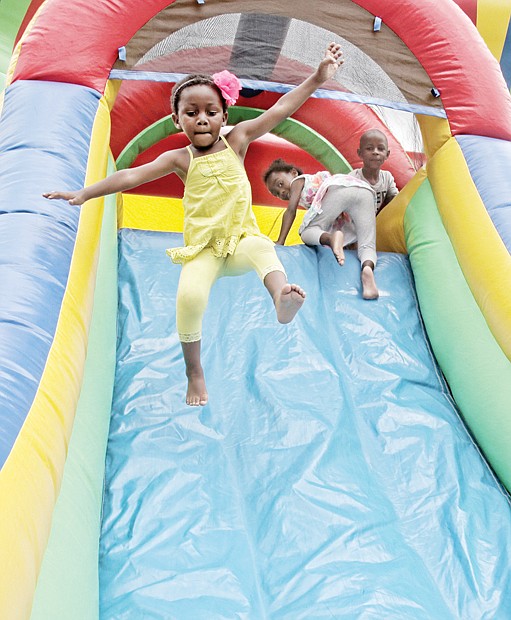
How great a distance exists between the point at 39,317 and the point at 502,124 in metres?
1.81

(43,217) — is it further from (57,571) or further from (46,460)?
(57,571)

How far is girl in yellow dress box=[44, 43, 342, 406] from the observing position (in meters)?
1.79

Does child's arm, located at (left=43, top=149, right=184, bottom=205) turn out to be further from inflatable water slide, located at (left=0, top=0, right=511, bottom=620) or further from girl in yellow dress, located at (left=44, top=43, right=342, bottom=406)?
inflatable water slide, located at (left=0, top=0, right=511, bottom=620)

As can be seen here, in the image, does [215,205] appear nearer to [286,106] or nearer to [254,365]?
[286,106]

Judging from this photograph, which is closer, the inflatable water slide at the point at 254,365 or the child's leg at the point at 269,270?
the inflatable water slide at the point at 254,365

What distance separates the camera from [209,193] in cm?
186

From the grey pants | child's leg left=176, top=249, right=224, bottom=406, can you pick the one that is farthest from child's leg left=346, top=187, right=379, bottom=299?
child's leg left=176, top=249, right=224, bottom=406

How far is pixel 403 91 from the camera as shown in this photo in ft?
8.50

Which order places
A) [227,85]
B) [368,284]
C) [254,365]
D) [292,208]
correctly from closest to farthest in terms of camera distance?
[227,85]
[254,365]
[368,284]
[292,208]

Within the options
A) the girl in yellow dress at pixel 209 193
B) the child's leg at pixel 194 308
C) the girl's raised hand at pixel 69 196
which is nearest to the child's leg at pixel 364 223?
the girl in yellow dress at pixel 209 193

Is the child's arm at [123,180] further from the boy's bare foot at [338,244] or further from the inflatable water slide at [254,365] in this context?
the boy's bare foot at [338,244]

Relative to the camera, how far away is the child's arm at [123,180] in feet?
5.40

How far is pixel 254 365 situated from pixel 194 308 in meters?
0.43

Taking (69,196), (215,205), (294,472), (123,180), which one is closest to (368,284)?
(215,205)
